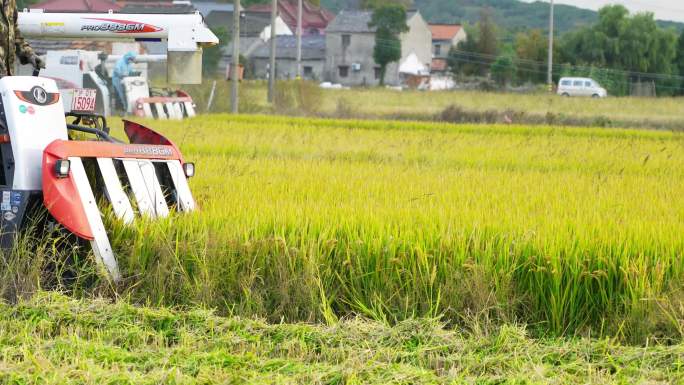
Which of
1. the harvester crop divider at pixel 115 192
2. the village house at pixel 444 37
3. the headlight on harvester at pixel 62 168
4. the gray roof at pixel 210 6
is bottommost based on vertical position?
the harvester crop divider at pixel 115 192

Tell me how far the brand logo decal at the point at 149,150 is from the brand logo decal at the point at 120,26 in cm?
102

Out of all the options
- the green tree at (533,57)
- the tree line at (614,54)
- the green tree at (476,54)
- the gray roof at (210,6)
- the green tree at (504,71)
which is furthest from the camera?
the gray roof at (210,6)

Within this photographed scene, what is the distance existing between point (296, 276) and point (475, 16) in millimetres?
172022

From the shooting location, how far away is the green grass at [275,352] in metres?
4.85

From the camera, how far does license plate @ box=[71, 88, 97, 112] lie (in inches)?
282

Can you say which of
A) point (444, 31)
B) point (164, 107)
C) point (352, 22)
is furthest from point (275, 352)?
point (444, 31)

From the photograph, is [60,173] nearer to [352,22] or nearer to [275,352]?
[275,352]

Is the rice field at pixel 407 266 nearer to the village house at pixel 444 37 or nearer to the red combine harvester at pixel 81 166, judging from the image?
the red combine harvester at pixel 81 166

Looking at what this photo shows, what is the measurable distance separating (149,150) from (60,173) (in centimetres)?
87

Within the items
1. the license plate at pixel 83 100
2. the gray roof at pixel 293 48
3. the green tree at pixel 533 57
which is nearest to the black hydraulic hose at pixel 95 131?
the license plate at pixel 83 100

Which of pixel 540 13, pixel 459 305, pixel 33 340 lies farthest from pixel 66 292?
pixel 540 13

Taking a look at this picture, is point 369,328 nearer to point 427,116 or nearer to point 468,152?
point 468,152

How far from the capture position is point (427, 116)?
2839 centimetres

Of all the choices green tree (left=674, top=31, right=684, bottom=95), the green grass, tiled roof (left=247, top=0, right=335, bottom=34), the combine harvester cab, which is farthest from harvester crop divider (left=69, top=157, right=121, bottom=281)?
tiled roof (left=247, top=0, right=335, bottom=34)
